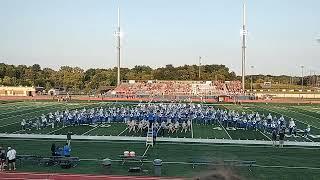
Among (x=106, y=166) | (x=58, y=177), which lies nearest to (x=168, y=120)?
(x=106, y=166)

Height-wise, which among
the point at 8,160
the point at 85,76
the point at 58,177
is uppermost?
the point at 85,76

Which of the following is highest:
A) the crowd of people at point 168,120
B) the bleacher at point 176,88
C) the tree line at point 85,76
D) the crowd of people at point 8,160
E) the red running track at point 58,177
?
the tree line at point 85,76

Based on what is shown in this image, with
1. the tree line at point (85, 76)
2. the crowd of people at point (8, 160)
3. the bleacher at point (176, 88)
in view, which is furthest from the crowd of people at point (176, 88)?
the crowd of people at point (8, 160)

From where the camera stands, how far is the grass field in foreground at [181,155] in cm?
1501

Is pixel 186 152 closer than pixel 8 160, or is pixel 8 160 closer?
pixel 8 160

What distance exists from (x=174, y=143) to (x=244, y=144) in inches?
129

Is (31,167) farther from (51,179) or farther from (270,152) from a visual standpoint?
(270,152)

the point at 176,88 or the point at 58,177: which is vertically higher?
the point at 176,88

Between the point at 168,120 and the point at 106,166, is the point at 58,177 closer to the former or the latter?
the point at 106,166

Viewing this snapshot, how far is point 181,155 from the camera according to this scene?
17969 millimetres

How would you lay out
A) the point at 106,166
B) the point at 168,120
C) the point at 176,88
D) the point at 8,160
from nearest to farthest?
the point at 8,160, the point at 106,166, the point at 168,120, the point at 176,88

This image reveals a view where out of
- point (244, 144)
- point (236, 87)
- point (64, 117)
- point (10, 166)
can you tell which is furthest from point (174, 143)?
point (236, 87)

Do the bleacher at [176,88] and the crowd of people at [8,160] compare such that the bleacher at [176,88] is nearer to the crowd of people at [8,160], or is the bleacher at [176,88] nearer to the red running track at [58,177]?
the crowd of people at [8,160]

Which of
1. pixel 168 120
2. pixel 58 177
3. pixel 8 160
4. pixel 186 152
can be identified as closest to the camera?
pixel 58 177
